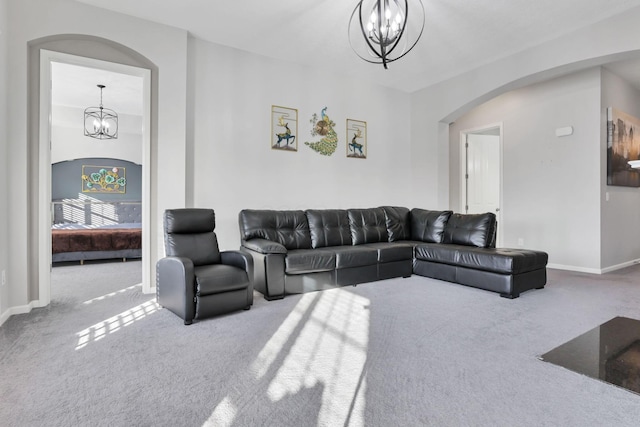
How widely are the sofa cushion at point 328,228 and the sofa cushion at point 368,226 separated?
0.36 ft

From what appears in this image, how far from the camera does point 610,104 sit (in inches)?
202

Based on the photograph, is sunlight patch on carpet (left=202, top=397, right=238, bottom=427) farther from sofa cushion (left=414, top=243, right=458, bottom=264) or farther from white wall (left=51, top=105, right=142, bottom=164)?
white wall (left=51, top=105, right=142, bottom=164)

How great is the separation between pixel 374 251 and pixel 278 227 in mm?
1241

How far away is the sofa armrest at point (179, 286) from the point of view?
Result: 276 centimetres

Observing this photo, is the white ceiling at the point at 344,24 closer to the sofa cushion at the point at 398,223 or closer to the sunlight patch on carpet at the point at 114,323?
the sofa cushion at the point at 398,223

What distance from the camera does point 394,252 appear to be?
4.40m

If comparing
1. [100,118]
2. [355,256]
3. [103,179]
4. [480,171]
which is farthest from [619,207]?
[103,179]

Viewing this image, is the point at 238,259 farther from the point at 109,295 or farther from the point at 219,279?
the point at 109,295

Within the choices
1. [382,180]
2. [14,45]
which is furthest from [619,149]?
[14,45]

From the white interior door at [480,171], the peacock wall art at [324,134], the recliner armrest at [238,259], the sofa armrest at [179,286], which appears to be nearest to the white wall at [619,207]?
the white interior door at [480,171]

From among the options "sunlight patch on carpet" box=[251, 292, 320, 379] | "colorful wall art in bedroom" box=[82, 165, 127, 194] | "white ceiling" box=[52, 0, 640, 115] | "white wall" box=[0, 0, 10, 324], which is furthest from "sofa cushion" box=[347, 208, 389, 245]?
"colorful wall art in bedroom" box=[82, 165, 127, 194]

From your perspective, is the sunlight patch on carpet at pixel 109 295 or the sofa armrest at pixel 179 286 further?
the sunlight patch on carpet at pixel 109 295

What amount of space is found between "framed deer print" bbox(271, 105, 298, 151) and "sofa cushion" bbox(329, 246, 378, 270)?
1755mm

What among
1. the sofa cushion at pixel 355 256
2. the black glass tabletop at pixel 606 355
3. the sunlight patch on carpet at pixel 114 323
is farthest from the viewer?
the sofa cushion at pixel 355 256
